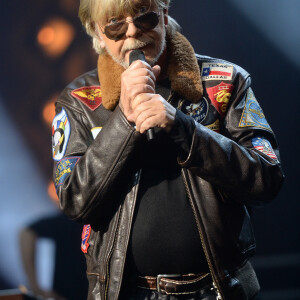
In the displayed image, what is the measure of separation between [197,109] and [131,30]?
0.89ft

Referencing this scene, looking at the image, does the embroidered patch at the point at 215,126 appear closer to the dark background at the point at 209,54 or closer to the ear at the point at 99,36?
the ear at the point at 99,36

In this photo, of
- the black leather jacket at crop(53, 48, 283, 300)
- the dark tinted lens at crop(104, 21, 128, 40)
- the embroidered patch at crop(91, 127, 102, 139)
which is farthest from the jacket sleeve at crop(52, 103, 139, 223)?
the dark tinted lens at crop(104, 21, 128, 40)

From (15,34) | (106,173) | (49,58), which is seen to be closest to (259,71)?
(49,58)

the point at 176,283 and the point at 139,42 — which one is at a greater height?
the point at 139,42

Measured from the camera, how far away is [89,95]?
1.44 m

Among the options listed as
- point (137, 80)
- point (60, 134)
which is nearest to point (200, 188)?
point (137, 80)

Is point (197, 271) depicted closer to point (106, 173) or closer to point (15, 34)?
point (106, 173)

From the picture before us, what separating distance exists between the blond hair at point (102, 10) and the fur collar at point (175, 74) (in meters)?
0.07

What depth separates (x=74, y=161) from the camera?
4.36ft

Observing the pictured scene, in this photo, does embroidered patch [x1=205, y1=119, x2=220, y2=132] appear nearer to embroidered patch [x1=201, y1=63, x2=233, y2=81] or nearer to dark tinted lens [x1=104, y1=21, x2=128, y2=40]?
embroidered patch [x1=201, y1=63, x2=233, y2=81]

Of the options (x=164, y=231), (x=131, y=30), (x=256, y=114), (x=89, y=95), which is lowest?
(x=164, y=231)

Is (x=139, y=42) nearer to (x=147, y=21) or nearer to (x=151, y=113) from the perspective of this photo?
(x=147, y=21)

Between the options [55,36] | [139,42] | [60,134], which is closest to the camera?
[139,42]

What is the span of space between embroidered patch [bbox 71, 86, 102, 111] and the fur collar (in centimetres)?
4
